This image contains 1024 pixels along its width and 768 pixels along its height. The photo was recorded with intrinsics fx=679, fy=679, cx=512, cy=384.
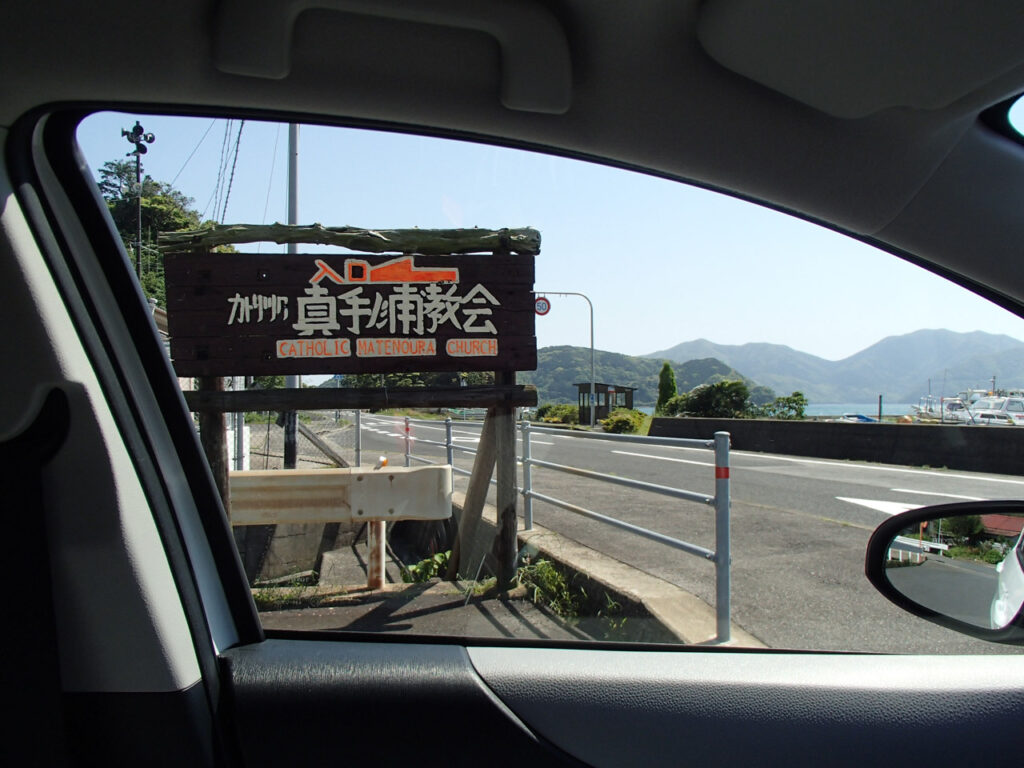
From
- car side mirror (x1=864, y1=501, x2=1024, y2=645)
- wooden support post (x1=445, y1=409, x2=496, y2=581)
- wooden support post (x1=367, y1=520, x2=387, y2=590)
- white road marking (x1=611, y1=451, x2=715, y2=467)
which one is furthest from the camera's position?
white road marking (x1=611, y1=451, x2=715, y2=467)

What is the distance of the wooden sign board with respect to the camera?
299 centimetres

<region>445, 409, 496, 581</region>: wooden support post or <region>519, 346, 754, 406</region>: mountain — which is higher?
<region>519, 346, 754, 406</region>: mountain

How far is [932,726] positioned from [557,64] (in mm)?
1450

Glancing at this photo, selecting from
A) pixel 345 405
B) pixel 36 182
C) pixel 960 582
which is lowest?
pixel 960 582

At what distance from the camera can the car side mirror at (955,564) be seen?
138 cm

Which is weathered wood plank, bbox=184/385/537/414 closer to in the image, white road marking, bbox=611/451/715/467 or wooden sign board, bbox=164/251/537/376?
wooden sign board, bbox=164/251/537/376

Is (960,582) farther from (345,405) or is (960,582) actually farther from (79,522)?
(345,405)

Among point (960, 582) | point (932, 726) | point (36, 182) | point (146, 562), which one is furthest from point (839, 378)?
point (36, 182)

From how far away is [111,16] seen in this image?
110cm

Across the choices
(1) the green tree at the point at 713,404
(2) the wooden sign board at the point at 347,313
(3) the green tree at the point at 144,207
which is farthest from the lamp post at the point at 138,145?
(1) the green tree at the point at 713,404

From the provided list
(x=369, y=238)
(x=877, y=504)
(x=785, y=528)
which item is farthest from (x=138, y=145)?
(x=877, y=504)

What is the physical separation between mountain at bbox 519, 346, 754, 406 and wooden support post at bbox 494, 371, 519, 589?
288mm

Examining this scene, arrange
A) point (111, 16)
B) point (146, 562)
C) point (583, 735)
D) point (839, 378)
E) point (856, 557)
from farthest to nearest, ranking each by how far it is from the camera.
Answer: point (856, 557) < point (839, 378) < point (583, 735) < point (146, 562) < point (111, 16)

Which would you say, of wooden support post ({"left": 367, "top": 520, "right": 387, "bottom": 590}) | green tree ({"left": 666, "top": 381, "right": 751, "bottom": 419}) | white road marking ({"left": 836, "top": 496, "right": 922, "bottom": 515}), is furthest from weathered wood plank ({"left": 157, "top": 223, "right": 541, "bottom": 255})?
green tree ({"left": 666, "top": 381, "right": 751, "bottom": 419})
